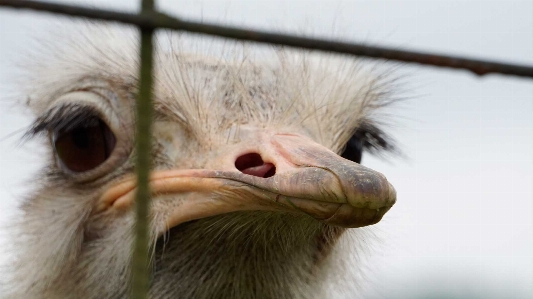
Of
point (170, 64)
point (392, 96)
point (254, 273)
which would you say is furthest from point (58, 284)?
point (392, 96)

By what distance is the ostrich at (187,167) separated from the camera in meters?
2.37

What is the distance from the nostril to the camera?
2.19 m

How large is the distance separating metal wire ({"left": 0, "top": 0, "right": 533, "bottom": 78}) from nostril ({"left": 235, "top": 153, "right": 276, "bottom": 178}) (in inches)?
42.3

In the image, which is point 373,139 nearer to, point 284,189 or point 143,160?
point 284,189

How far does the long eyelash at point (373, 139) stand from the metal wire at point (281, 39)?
6.60 feet

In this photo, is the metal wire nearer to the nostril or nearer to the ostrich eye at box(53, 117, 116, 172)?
the nostril

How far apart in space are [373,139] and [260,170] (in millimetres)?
1179

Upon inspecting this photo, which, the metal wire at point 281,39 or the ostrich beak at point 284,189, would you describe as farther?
the ostrich beak at point 284,189

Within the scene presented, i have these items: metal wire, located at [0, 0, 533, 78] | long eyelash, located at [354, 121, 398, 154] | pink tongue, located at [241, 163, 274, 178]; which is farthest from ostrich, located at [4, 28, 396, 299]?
metal wire, located at [0, 0, 533, 78]

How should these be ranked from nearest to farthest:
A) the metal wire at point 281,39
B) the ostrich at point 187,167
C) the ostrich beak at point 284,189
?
the metal wire at point 281,39
the ostrich beak at point 284,189
the ostrich at point 187,167

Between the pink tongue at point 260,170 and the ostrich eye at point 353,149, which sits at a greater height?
the pink tongue at point 260,170

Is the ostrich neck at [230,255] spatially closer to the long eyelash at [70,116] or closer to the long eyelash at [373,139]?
the long eyelash at [70,116]

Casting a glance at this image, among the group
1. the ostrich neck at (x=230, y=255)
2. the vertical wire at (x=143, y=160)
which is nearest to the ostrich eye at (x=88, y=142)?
the ostrich neck at (x=230, y=255)

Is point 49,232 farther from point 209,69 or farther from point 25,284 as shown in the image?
point 209,69
